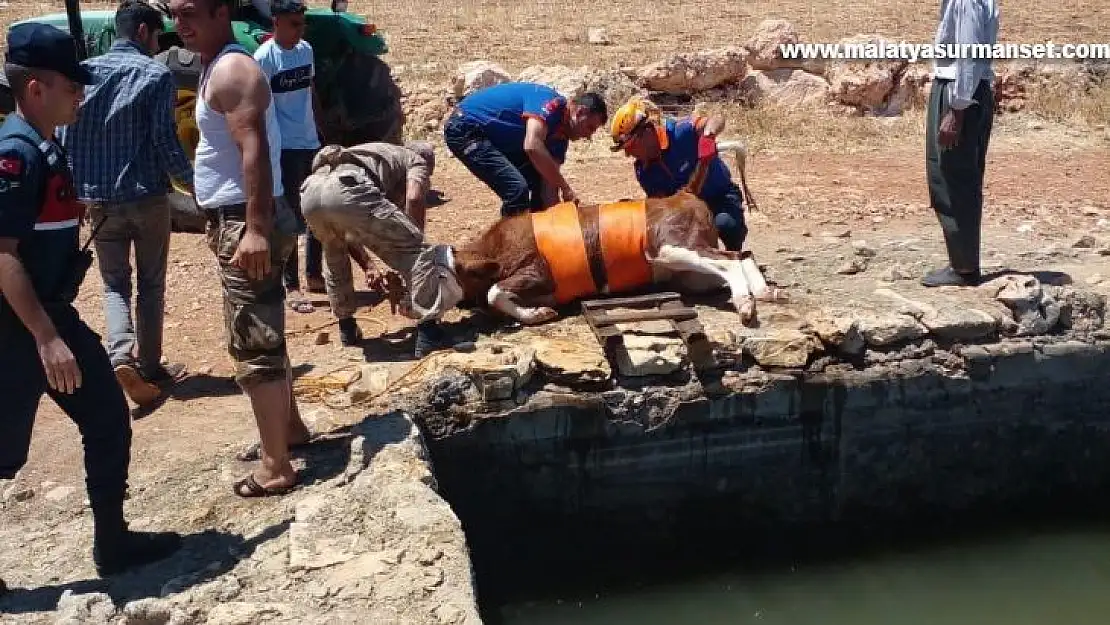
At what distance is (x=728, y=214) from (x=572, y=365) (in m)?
1.57

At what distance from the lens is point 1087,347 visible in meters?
5.52

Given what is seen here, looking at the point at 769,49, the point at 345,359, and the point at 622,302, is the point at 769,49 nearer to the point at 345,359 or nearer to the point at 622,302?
the point at 622,302

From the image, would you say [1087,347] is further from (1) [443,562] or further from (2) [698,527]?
(1) [443,562]

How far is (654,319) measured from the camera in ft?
17.3

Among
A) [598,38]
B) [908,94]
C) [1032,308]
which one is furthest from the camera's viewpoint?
[598,38]

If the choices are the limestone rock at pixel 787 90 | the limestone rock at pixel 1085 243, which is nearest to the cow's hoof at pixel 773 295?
the limestone rock at pixel 1085 243

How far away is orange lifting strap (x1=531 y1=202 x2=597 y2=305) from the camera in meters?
5.59

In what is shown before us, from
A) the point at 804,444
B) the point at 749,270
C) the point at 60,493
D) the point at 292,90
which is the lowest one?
the point at 804,444

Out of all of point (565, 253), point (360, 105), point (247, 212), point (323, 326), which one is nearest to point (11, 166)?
point (247, 212)

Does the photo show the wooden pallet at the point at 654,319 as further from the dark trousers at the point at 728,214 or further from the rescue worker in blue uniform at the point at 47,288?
the rescue worker in blue uniform at the point at 47,288

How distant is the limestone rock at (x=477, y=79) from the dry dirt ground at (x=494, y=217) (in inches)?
37.4

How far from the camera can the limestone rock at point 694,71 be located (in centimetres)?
1117

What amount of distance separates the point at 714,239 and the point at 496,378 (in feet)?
4.81

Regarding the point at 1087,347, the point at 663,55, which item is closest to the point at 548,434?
the point at 1087,347
